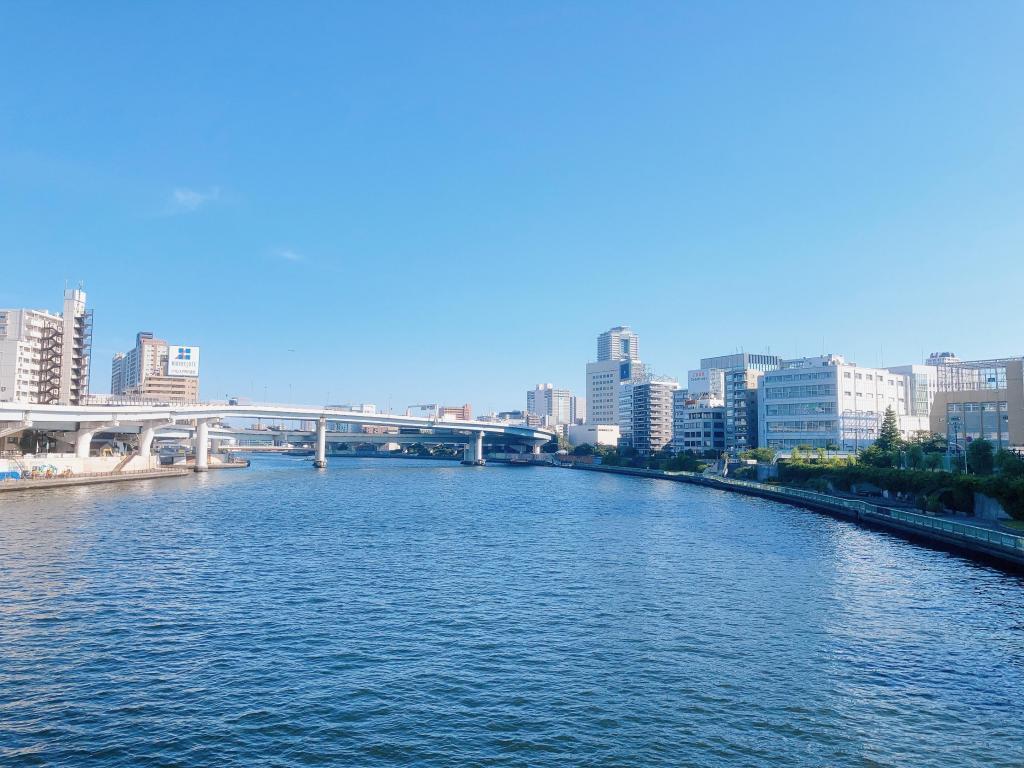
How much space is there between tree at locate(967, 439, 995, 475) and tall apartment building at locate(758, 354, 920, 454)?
47632mm

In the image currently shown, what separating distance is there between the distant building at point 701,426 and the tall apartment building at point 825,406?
90.7 ft

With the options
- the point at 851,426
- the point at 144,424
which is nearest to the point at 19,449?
the point at 144,424

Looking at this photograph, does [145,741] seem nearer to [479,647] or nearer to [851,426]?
[479,647]

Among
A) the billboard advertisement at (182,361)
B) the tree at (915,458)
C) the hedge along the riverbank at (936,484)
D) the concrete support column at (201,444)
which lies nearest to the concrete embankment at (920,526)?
the hedge along the riverbank at (936,484)

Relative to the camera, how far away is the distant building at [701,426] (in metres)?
166

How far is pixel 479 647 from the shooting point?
26.1 metres

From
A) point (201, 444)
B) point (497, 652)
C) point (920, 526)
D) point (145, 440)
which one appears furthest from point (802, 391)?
point (497, 652)

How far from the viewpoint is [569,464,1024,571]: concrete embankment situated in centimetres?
4284

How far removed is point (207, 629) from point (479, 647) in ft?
35.4

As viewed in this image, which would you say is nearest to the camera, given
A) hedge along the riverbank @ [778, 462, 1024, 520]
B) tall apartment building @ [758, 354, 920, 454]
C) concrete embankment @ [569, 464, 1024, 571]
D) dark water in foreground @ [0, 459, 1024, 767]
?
dark water in foreground @ [0, 459, 1024, 767]

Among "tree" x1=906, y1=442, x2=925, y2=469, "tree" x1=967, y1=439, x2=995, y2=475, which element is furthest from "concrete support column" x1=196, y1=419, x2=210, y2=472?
"tree" x1=967, y1=439, x2=995, y2=475

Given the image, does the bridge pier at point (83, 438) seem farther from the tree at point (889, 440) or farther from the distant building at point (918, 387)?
the distant building at point (918, 387)

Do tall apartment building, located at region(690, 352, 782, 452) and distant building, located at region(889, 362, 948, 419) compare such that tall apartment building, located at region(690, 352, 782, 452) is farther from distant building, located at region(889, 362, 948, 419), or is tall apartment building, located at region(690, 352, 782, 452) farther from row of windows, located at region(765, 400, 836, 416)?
distant building, located at region(889, 362, 948, 419)

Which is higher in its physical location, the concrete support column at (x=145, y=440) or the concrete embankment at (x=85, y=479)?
the concrete support column at (x=145, y=440)
